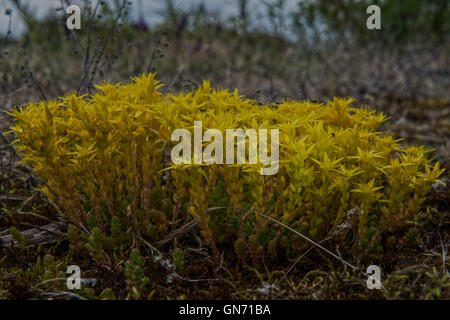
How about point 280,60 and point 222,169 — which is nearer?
point 222,169

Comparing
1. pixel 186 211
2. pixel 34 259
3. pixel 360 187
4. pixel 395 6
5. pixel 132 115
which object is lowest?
pixel 34 259

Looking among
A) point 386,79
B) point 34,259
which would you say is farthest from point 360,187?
point 386,79

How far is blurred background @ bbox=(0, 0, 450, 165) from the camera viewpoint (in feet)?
16.6

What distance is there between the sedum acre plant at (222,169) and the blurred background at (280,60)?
5.95 feet

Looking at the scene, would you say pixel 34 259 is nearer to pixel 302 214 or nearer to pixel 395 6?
pixel 302 214

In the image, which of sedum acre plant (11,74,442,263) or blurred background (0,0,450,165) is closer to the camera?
sedum acre plant (11,74,442,263)

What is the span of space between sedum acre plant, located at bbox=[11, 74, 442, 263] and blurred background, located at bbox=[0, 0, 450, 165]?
1.81m

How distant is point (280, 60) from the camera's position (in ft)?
32.2

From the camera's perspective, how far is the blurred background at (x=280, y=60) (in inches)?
200

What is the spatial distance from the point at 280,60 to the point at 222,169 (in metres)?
8.31

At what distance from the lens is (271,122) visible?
2393mm

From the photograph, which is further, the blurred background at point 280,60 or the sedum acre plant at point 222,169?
the blurred background at point 280,60

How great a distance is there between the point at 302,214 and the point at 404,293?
2.15ft
